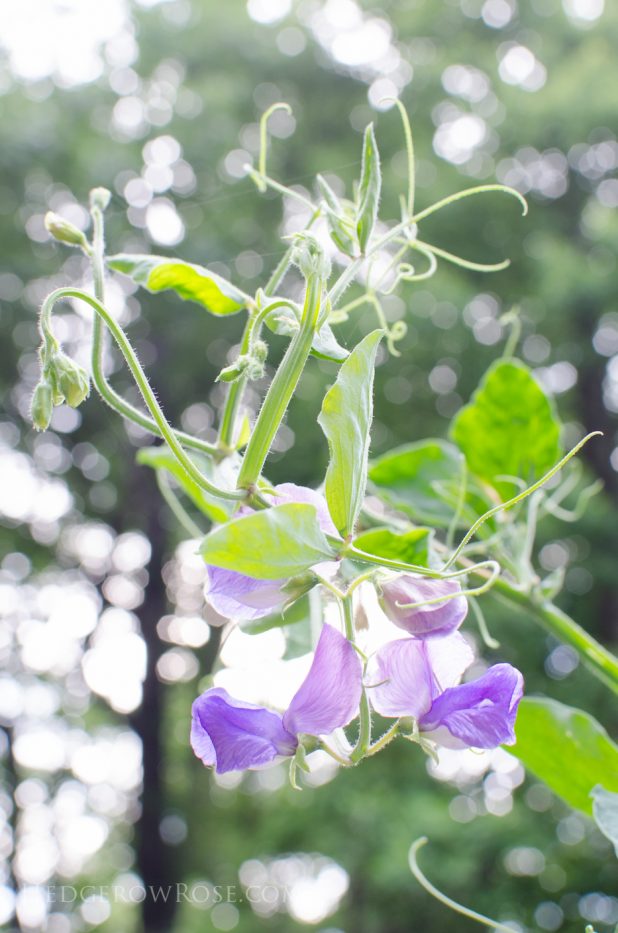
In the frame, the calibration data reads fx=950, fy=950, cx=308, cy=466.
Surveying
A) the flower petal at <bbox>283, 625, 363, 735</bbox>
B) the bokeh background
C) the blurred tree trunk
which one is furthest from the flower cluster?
the blurred tree trunk

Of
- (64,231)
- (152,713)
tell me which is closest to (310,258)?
(64,231)

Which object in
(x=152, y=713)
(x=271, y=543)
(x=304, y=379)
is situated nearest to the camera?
(x=271, y=543)

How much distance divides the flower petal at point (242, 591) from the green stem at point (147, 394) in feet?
0.07

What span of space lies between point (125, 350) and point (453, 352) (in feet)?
14.5

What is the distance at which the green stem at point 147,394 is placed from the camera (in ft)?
0.78

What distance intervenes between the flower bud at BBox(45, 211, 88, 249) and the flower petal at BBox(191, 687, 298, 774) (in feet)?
0.53

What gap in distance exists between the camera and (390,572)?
0.27 meters

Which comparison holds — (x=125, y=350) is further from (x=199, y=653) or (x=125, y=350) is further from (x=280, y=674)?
(x=199, y=653)

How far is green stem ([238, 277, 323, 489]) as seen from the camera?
24 centimetres

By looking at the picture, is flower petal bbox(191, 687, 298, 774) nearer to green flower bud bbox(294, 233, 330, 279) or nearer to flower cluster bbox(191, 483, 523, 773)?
flower cluster bbox(191, 483, 523, 773)

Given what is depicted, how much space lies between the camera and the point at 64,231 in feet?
1.11

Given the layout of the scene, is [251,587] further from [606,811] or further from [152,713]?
[152,713]

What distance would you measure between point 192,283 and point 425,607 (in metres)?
0.14

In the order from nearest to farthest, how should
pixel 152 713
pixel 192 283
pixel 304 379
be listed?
pixel 192 283
pixel 304 379
pixel 152 713
